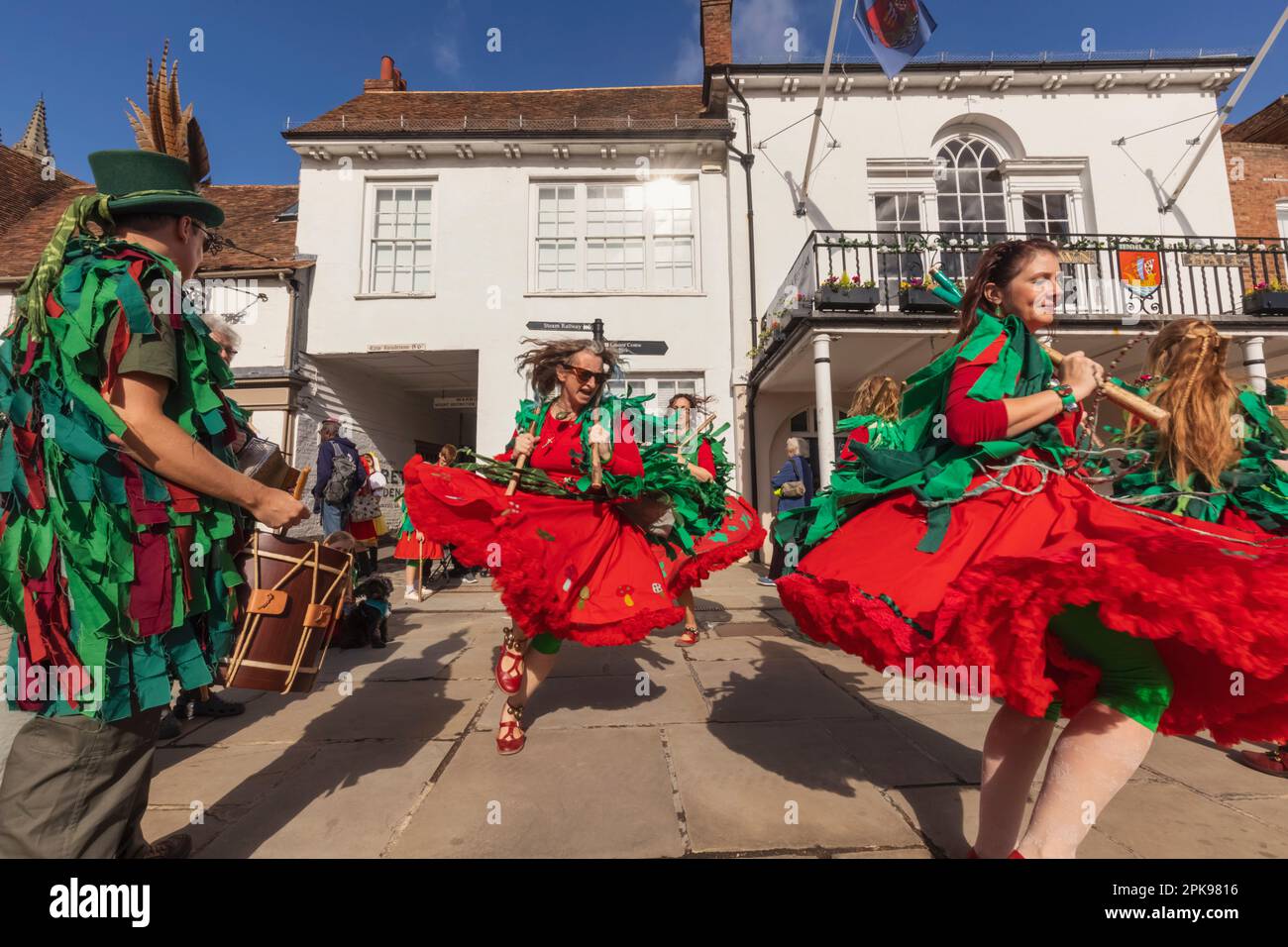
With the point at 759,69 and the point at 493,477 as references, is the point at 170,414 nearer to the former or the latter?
the point at 493,477

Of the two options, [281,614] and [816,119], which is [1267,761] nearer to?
[281,614]

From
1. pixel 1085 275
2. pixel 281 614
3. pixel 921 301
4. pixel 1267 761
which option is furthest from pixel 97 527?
pixel 1085 275

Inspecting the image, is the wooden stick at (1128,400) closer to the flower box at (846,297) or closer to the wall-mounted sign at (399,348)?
the flower box at (846,297)

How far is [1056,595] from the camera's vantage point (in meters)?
1.18

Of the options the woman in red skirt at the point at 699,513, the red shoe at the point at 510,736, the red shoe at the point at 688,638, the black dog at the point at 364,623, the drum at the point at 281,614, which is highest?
the woman in red skirt at the point at 699,513

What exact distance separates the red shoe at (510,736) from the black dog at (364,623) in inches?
90.2

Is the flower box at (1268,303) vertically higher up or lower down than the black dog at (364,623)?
higher up

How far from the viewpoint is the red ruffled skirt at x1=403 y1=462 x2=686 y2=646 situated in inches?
93.4

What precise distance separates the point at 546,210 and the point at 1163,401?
34.2ft

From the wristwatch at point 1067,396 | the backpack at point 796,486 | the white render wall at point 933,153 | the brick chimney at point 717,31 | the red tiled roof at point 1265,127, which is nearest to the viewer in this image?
the wristwatch at point 1067,396

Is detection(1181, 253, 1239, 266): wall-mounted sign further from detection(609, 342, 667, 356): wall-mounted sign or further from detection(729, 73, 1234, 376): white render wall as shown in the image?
detection(609, 342, 667, 356): wall-mounted sign

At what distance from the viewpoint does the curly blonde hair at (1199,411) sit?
2.33 meters

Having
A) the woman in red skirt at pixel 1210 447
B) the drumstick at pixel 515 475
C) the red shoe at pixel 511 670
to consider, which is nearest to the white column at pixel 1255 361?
the woman in red skirt at pixel 1210 447

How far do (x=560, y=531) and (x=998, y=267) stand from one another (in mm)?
1904
